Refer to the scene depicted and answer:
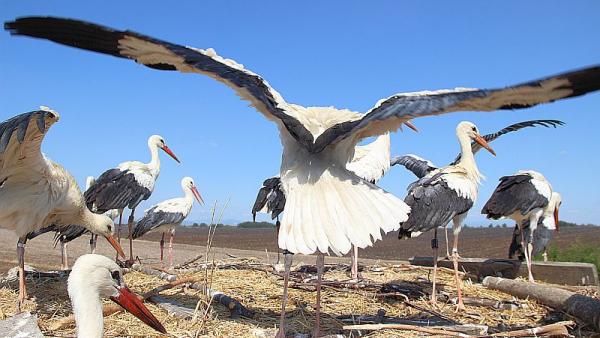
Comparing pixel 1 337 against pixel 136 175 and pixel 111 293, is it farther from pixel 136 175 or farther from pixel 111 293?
pixel 136 175

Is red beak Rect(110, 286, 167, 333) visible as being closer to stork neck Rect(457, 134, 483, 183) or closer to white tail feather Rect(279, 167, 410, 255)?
white tail feather Rect(279, 167, 410, 255)

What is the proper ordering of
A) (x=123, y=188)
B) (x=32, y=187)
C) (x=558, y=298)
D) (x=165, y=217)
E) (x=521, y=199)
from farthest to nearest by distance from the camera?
(x=165, y=217) → (x=123, y=188) → (x=521, y=199) → (x=32, y=187) → (x=558, y=298)

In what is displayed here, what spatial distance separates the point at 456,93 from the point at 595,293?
4.28 metres

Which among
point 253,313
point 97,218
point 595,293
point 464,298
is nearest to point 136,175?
point 97,218

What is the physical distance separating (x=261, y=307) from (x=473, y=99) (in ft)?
10.5

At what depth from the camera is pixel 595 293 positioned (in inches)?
247

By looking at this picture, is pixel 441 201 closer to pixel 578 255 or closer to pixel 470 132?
pixel 470 132

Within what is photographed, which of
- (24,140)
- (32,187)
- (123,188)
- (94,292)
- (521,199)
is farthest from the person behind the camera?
(123,188)

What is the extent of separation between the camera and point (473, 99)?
3256mm

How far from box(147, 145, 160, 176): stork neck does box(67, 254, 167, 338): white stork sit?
7779 mm

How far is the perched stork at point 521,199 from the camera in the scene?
8141mm

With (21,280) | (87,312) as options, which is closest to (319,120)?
(87,312)

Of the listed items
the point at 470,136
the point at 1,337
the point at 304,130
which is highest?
the point at 470,136

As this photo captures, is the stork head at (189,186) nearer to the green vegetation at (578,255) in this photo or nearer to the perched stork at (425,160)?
the perched stork at (425,160)
